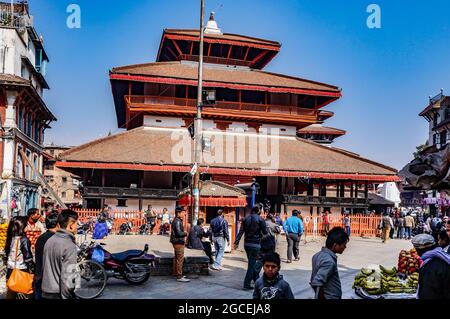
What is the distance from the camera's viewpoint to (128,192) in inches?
998

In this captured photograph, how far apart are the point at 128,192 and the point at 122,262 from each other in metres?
16.6

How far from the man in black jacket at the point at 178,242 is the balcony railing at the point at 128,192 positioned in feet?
51.3

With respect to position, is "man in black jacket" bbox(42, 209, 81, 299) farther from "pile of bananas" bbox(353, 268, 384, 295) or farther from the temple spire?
the temple spire

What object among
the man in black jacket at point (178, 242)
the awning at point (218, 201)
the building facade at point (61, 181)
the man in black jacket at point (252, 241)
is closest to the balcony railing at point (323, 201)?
the awning at point (218, 201)

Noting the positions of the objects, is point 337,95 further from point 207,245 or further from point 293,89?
point 207,245

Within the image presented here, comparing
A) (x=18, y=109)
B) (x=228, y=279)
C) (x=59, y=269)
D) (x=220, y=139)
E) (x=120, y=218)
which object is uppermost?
(x=18, y=109)

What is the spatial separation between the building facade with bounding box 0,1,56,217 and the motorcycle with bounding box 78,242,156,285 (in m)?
13.9

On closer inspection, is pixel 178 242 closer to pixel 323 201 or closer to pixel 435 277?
pixel 435 277

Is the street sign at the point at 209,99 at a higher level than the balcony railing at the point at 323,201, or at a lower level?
higher

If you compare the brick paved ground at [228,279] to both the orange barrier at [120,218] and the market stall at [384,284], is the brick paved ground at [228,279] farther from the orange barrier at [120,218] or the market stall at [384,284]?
the orange barrier at [120,218]

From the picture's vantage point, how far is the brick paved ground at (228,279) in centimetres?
870

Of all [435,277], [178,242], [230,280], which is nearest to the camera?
[435,277]

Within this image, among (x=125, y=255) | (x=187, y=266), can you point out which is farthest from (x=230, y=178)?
(x=125, y=255)
